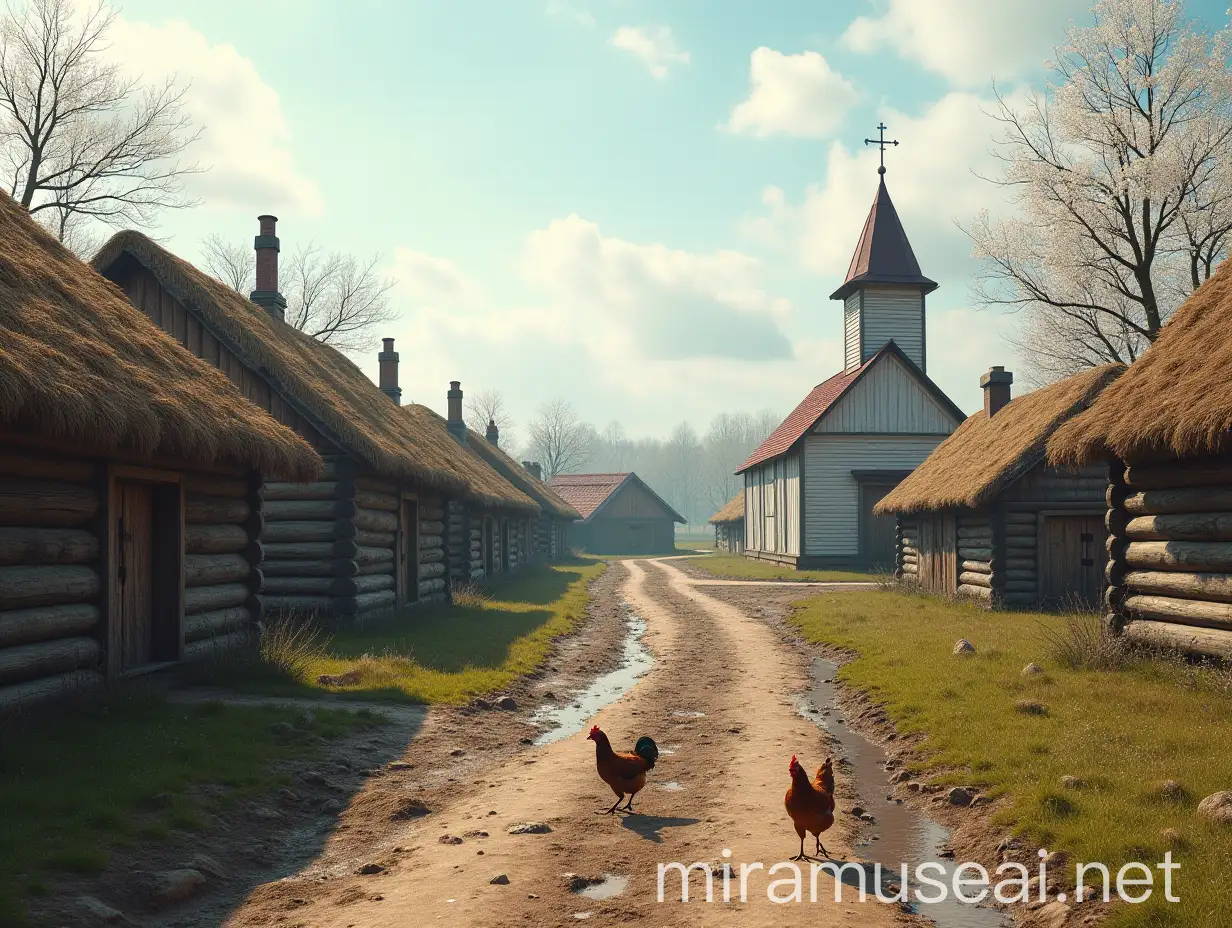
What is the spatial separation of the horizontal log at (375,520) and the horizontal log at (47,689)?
7.14 meters

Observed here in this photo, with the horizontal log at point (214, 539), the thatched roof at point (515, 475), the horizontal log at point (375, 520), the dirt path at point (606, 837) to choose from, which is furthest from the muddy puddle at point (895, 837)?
the thatched roof at point (515, 475)

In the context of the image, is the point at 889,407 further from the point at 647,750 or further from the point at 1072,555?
the point at 647,750

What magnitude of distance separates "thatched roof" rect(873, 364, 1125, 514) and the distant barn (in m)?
41.1

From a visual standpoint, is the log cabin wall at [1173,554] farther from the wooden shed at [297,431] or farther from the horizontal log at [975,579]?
the wooden shed at [297,431]

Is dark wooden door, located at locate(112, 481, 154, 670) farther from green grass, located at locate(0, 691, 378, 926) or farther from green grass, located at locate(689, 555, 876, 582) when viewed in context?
green grass, located at locate(689, 555, 876, 582)

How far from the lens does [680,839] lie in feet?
21.6

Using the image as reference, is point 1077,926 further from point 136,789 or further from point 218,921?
point 136,789

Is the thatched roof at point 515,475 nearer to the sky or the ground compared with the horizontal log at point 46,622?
nearer to the sky

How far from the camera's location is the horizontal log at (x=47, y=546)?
834 centimetres

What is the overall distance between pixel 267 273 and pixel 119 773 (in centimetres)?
1514

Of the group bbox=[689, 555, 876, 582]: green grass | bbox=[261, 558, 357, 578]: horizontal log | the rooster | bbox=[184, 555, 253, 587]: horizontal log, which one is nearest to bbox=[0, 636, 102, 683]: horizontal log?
bbox=[184, 555, 253, 587]: horizontal log

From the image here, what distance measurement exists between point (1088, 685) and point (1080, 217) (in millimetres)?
23332

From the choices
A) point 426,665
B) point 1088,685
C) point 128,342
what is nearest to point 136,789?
point 128,342

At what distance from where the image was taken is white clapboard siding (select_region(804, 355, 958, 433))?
1435 inches
